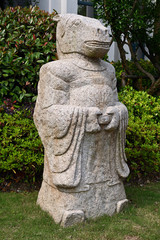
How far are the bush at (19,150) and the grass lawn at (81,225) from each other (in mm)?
466

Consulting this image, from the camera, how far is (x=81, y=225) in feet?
11.6

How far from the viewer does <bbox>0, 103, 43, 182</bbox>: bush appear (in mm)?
4531

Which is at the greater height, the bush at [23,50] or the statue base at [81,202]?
the bush at [23,50]

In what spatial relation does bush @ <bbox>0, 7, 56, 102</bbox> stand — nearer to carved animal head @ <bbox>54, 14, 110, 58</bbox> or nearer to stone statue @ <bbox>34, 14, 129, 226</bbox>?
stone statue @ <bbox>34, 14, 129, 226</bbox>

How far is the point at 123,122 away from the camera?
369cm

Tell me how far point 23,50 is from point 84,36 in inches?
79.0

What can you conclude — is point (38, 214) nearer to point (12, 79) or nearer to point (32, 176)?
point (32, 176)

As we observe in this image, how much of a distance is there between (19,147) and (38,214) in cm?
119

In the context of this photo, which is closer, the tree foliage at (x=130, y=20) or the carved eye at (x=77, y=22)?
the carved eye at (x=77, y=22)

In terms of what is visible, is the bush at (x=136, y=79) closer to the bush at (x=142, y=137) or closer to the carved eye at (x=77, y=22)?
the bush at (x=142, y=137)

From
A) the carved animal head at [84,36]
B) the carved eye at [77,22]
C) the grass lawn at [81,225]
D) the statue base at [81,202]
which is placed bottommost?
the grass lawn at [81,225]

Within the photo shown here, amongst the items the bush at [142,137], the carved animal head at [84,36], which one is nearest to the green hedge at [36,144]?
the bush at [142,137]

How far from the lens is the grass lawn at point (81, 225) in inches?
133

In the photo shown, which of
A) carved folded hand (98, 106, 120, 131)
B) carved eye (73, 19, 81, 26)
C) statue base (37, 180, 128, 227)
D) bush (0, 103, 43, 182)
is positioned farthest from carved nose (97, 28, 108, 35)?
bush (0, 103, 43, 182)
